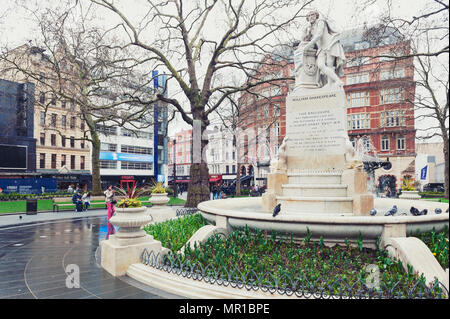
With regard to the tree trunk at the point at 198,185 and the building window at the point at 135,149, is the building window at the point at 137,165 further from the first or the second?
the tree trunk at the point at 198,185

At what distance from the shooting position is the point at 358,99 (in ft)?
155

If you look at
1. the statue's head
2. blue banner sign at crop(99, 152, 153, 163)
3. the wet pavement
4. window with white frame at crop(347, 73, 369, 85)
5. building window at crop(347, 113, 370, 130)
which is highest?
window with white frame at crop(347, 73, 369, 85)

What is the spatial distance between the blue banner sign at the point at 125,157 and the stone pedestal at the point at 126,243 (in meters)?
46.7

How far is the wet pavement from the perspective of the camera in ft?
17.3

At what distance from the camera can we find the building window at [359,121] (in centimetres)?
4641

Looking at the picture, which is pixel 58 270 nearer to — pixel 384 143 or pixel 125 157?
pixel 384 143

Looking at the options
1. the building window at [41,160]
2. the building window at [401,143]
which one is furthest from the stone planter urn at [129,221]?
the building window at [401,143]

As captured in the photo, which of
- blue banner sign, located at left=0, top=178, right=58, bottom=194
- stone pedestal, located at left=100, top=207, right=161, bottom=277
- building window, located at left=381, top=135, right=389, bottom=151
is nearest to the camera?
stone pedestal, located at left=100, top=207, right=161, bottom=277

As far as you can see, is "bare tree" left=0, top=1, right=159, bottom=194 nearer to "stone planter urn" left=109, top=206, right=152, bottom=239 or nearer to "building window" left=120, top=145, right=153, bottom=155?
"stone planter urn" left=109, top=206, right=152, bottom=239

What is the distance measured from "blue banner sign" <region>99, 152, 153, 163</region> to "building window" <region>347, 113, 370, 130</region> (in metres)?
36.6

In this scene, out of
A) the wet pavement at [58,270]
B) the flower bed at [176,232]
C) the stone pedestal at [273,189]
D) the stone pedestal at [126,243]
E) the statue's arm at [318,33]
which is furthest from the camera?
the statue's arm at [318,33]

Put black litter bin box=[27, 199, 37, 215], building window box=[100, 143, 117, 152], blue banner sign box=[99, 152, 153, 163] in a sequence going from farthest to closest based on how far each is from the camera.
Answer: blue banner sign box=[99, 152, 153, 163] → building window box=[100, 143, 117, 152] → black litter bin box=[27, 199, 37, 215]

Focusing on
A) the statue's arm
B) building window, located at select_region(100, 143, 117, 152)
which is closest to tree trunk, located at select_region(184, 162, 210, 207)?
the statue's arm
